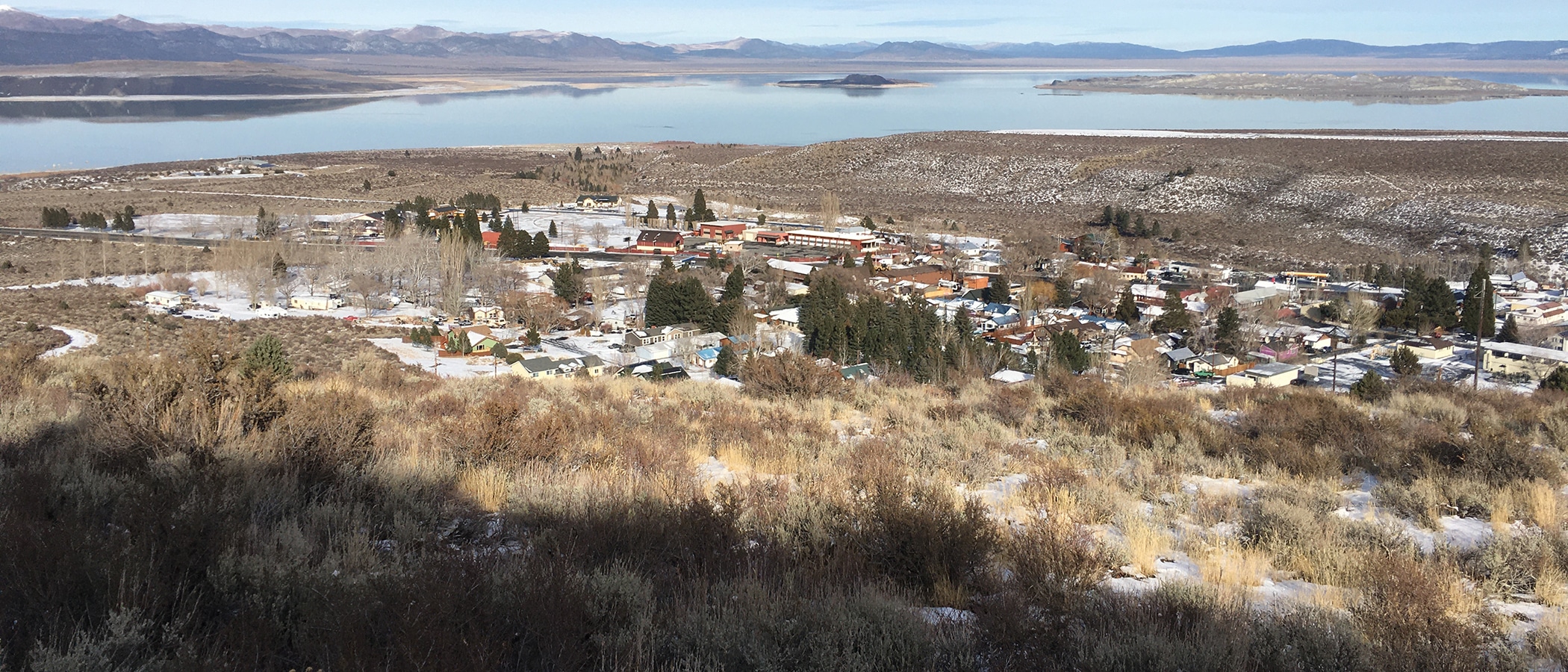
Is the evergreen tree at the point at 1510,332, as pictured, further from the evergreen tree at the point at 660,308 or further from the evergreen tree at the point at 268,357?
the evergreen tree at the point at 268,357

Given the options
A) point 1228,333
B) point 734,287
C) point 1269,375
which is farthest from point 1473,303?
point 734,287

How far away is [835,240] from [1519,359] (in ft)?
82.6

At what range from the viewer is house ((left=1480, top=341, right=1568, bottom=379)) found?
21.8 meters

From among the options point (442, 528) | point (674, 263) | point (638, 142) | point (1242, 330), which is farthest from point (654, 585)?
point (638, 142)

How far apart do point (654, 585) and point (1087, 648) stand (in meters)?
1.35

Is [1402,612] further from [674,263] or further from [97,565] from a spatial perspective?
[674,263]

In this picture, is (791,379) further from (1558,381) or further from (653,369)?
(1558,381)

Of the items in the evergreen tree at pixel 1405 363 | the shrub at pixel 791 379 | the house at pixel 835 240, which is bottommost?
the evergreen tree at pixel 1405 363

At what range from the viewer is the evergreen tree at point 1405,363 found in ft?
69.2

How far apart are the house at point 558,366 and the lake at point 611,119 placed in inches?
2932

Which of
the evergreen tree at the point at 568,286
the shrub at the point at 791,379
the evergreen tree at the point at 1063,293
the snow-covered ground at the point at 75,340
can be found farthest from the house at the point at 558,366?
the evergreen tree at the point at 1063,293

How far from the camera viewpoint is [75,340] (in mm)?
20750

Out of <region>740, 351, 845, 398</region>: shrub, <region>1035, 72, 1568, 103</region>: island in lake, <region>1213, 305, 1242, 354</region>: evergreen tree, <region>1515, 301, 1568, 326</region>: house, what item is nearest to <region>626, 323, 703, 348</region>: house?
<region>1213, 305, 1242, 354</region>: evergreen tree

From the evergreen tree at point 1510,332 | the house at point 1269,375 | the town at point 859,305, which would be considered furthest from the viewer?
the evergreen tree at point 1510,332
